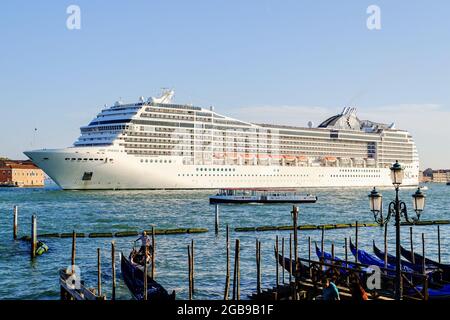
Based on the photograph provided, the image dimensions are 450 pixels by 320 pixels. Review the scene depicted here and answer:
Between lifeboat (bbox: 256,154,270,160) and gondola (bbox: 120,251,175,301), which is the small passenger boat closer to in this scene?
lifeboat (bbox: 256,154,270,160)

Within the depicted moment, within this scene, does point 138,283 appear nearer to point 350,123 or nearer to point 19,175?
point 350,123

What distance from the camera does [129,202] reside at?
52.8m

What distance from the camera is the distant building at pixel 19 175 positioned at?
129 m

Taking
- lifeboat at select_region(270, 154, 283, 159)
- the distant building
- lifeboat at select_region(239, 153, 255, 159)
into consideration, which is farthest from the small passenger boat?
the distant building

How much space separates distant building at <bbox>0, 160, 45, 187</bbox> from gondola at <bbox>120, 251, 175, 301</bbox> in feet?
378

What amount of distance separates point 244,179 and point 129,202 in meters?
25.0

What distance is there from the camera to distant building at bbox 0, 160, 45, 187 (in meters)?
129

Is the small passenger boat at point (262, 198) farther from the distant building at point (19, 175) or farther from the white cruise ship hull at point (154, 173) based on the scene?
the distant building at point (19, 175)

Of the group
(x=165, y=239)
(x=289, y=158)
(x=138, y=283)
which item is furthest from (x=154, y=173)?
(x=138, y=283)

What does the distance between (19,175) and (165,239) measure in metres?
111

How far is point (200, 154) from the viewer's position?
2940 inches
